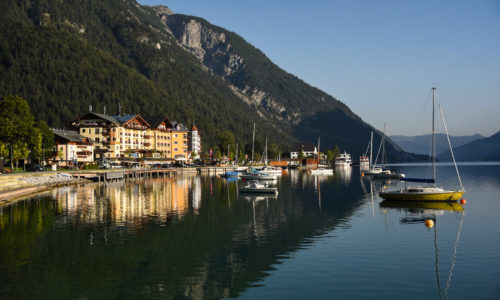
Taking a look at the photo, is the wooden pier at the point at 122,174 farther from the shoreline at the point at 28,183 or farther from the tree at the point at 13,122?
the tree at the point at 13,122

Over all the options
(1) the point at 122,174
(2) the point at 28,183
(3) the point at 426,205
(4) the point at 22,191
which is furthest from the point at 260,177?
(4) the point at 22,191

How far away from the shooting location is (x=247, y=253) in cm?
3603

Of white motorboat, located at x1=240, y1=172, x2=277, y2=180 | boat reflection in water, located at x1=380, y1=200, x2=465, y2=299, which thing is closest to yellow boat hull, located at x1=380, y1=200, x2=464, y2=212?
boat reflection in water, located at x1=380, y1=200, x2=465, y2=299

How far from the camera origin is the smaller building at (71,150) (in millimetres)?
152875

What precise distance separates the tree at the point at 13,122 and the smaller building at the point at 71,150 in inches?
1615

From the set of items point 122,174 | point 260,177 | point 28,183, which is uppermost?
point 122,174

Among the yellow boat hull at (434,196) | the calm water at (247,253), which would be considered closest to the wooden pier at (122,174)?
the calm water at (247,253)

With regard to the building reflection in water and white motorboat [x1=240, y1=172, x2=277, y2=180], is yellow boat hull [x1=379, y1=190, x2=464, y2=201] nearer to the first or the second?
the building reflection in water

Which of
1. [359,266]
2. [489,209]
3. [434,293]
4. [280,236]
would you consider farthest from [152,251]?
[489,209]

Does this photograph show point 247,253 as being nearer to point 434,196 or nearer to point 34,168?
point 434,196

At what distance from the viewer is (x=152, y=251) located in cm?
3644

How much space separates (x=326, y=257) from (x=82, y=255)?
20609 millimetres

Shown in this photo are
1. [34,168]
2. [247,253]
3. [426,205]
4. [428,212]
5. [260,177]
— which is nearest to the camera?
[247,253]

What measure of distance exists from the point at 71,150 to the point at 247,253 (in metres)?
139
